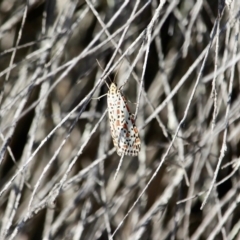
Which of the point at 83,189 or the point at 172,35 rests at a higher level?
the point at 172,35

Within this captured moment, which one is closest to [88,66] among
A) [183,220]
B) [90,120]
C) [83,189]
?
[90,120]

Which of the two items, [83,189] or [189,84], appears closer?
[83,189]

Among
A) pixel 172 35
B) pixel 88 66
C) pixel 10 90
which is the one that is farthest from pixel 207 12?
pixel 10 90

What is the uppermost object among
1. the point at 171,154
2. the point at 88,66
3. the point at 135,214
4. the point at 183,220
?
the point at 88,66

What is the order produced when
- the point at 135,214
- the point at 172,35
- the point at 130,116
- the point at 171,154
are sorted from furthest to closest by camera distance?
the point at 172,35 < the point at 135,214 < the point at 171,154 < the point at 130,116

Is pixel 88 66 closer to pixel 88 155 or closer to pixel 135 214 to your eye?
pixel 88 155

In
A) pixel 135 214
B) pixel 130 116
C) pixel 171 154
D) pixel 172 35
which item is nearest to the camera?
pixel 130 116

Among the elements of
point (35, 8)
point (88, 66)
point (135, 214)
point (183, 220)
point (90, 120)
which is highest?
point (35, 8)

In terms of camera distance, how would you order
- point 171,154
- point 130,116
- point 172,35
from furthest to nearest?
1. point 172,35
2. point 171,154
3. point 130,116

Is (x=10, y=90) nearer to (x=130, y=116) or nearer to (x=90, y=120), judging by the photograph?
(x=90, y=120)
